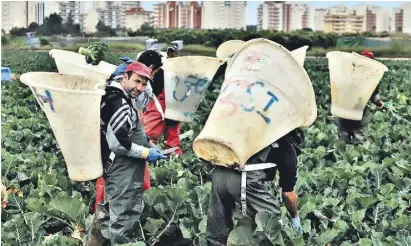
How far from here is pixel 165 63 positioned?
21.0 ft

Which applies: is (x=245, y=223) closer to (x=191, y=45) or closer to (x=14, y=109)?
(x=14, y=109)

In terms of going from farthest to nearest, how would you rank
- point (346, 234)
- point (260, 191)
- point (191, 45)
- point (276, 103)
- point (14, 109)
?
point (191, 45) < point (14, 109) < point (346, 234) < point (260, 191) < point (276, 103)

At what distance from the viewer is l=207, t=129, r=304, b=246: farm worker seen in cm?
362

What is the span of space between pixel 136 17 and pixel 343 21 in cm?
1733

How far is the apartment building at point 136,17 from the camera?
719 inches

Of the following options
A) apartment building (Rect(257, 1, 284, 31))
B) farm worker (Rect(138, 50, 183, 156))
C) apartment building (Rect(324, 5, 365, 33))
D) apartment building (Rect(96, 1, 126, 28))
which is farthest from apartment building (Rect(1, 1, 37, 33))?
apartment building (Rect(324, 5, 365, 33))

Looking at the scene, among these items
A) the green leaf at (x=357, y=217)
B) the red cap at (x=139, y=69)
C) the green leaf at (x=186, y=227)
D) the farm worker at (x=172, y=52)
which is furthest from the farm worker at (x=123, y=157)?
the farm worker at (x=172, y=52)

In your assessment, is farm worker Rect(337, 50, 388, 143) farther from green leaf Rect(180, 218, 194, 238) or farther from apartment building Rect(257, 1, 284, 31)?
apartment building Rect(257, 1, 284, 31)

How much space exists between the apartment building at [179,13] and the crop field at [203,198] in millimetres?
11611

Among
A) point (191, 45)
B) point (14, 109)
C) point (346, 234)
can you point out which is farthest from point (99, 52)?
point (191, 45)

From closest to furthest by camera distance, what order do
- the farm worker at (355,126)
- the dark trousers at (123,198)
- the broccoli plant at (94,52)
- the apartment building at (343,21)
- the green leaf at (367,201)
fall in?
the dark trousers at (123,198) → the green leaf at (367,201) → the broccoli plant at (94,52) → the farm worker at (355,126) → the apartment building at (343,21)

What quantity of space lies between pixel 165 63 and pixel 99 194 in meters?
2.20

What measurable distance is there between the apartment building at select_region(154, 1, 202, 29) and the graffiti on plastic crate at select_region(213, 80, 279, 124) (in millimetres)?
15580

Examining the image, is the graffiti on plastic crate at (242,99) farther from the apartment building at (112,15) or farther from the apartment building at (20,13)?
the apartment building at (112,15)
